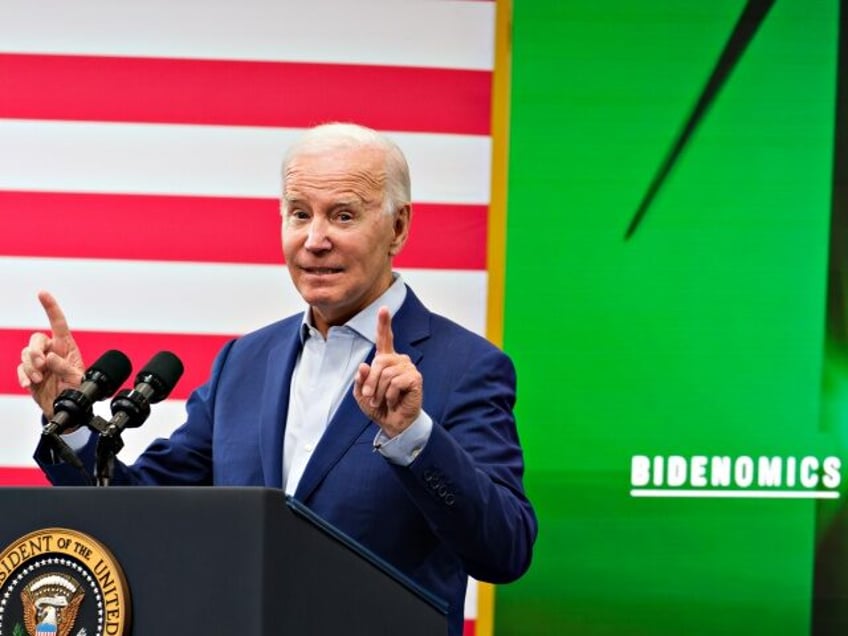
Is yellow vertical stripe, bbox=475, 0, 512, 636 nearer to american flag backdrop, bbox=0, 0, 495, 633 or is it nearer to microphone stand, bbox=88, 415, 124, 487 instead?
american flag backdrop, bbox=0, 0, 495, 633

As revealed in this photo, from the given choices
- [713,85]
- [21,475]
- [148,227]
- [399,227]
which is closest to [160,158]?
Result: [148,227]

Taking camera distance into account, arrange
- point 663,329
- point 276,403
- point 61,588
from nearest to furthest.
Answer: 1. point 61,588
2. point 276,403
3. point 663,329

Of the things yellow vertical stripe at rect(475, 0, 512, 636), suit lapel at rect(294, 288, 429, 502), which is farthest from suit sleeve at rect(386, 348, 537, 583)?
yellow vertical stripe at rect(475, 0, 512, 636)

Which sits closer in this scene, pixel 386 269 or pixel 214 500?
pixel 214 500

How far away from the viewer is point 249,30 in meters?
3.20

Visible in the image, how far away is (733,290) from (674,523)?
1.72 feet

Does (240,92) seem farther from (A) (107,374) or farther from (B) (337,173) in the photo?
(A) (107,374)

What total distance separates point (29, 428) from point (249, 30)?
1.02 metres

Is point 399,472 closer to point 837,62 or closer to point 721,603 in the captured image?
point 721,603

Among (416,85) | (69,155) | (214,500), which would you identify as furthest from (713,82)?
(214,500)

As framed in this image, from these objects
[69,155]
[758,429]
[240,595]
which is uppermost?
[69,155]

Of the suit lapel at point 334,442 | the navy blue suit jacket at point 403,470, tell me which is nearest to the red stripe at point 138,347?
the navy blue suit jacket at point 403,470

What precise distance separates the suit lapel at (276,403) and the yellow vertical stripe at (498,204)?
0.87 meters

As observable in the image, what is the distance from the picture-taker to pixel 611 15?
3.13 metres
